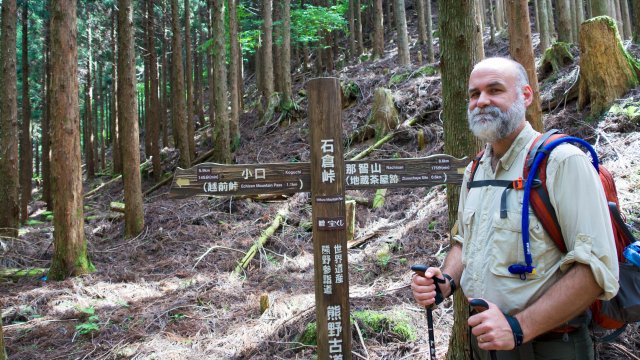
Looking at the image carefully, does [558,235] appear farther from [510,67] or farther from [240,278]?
[240,278]

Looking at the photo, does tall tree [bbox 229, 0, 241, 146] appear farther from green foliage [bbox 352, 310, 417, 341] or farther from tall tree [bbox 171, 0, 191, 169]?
green foliage [bbox 352, 310, 417, 341]

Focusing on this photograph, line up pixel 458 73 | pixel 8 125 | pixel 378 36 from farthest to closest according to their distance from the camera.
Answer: pixel 378 36 → pixel 8 125 → pixel 458 73

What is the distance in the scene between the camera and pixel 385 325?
4.67m

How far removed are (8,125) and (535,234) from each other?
43.2ft

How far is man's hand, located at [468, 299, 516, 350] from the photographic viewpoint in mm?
1608

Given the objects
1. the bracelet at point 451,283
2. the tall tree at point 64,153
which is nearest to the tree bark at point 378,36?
the tall tree at point 64,153

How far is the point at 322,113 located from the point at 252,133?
13.6 metres

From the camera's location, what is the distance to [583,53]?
749 centimetres

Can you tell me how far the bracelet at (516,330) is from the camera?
63.2 inches

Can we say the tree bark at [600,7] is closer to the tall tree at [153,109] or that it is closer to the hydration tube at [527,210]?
the hydration tube at [527,210]

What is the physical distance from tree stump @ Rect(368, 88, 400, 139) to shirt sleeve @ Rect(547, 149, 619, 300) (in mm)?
9857

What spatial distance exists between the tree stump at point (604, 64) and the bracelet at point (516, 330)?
284 inches

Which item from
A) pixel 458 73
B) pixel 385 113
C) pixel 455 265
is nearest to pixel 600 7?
pixel 385 113

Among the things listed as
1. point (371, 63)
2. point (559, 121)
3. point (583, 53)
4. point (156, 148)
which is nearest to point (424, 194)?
point (559, 121)
